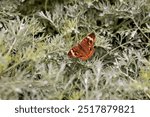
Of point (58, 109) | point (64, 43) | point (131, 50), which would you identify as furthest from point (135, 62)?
point (58, 109)

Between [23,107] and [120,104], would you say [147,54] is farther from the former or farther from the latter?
[23,107]

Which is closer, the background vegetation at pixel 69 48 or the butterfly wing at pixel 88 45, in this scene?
the background vegetation at pixel 69 48

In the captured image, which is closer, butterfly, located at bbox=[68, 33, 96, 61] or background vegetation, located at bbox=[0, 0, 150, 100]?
background vegetation, located at bbox=[0, 0, 150, 100]

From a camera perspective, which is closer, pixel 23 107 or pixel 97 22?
pixel 23 107

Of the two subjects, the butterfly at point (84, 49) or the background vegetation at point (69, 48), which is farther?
the butterfly at point (84, 49)

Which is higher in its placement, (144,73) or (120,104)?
(144,73)
